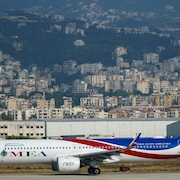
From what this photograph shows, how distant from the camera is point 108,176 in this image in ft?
152

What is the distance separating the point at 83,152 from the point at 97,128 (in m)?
75.6

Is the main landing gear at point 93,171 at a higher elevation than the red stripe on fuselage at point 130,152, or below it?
below

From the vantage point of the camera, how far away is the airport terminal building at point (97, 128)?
12338cm

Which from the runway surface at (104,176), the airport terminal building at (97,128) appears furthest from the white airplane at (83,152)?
the airport terminal building at (97,128)

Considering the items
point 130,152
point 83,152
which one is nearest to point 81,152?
point 83,152

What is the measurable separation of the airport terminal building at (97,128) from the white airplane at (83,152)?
72.0 m

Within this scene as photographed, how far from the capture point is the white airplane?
4819 cm

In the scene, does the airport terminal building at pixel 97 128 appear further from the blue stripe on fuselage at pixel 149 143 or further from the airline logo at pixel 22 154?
the airline logo at pixel 22 154

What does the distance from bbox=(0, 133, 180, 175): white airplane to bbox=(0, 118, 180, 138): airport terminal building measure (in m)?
72.0

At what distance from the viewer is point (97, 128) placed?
125 meters

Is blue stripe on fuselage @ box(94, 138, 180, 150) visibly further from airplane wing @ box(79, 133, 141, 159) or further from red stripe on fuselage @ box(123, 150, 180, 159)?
airplane wing @ box(79, 133, 141, 159)

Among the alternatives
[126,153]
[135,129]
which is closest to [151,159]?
[126,153]

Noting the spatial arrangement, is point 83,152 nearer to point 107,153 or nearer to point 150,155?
point 107,153

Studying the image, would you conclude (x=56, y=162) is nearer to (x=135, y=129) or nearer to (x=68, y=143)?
(x=68, y=143)
